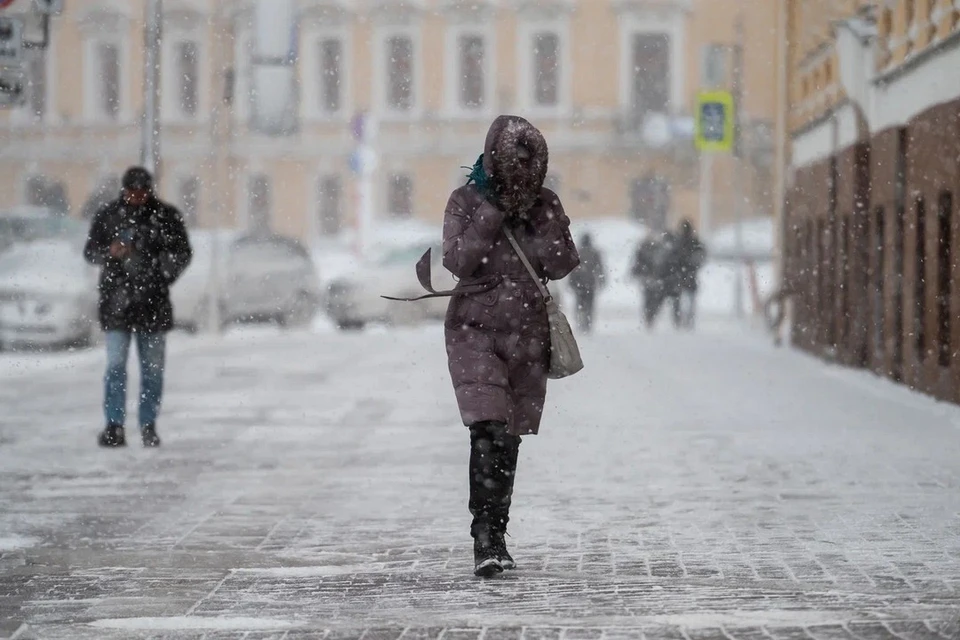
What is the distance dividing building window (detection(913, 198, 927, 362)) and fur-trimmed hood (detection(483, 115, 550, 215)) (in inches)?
412

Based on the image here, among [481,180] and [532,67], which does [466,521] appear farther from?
[532,67]

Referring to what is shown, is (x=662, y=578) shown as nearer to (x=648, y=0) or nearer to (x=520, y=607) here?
(x=520, y=607)

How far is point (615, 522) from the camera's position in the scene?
9.36 meters

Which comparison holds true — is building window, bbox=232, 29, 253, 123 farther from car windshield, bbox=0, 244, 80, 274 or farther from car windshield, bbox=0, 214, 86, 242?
car windshield, bbox=0, 244, 80, 274

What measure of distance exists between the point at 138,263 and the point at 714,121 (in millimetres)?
21890

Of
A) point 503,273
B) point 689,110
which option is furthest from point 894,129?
point 689,110

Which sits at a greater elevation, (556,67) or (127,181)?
(556,67)

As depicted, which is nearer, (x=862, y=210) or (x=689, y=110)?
(x=862, y=210)

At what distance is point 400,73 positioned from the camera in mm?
61812

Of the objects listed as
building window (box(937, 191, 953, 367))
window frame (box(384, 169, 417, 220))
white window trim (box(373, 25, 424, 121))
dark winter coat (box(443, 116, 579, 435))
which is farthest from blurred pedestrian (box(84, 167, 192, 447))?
white window trim (box(373, 25, 424, 121))

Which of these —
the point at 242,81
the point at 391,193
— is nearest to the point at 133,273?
the point at 242,81

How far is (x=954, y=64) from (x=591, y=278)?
1870cm

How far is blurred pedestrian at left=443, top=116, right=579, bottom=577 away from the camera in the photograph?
303 inches

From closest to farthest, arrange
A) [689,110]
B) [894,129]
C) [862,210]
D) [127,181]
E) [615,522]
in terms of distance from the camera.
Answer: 1. [615,522]
2. [127,181]
3. [894,129]
4. [862,210]
5. [689,110]
